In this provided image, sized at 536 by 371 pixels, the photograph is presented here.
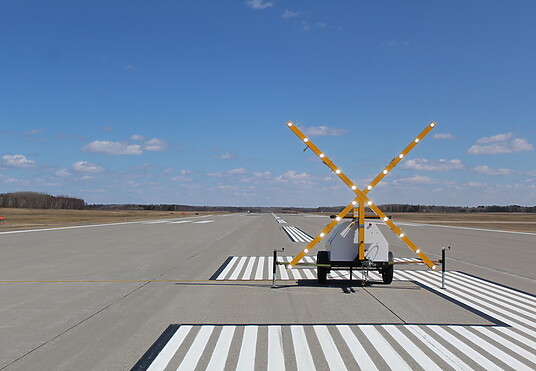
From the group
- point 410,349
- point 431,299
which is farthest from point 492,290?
point 410,349

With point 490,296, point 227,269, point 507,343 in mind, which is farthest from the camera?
point 227,269

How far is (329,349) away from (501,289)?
6.98 metres

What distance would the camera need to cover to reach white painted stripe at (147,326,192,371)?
547 cm

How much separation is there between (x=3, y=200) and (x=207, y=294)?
154279 millimetres

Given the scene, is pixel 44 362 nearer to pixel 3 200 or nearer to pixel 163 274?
pixel 163 274

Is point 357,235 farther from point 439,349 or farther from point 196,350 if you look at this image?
point 196,350

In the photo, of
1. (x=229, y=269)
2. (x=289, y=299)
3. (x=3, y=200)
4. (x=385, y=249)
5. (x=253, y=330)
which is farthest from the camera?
(x=3, y=200)

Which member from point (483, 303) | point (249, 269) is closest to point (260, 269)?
point (249, 269)

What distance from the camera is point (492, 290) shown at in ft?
35.3

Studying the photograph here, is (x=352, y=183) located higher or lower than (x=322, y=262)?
A: higher

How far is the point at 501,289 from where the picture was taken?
431 inches

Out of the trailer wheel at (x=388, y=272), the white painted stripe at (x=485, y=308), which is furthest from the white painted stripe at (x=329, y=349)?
the trailer wheel at (x=388, y=272)

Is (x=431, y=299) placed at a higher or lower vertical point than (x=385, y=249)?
lower

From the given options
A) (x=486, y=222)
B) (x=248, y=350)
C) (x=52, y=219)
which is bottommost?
(x=52, y=219)
